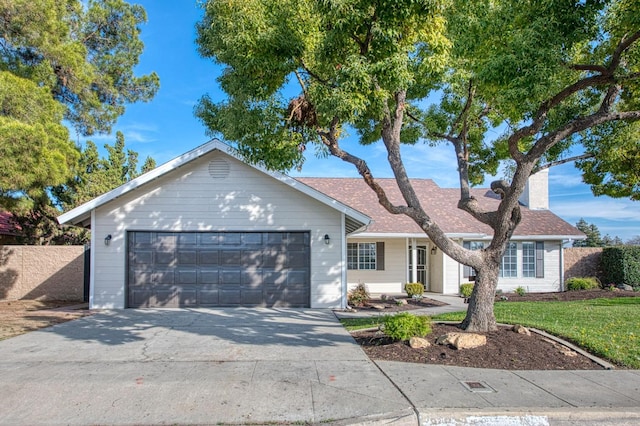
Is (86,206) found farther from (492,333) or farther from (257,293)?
(492,333)

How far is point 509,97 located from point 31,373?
28.2 ft

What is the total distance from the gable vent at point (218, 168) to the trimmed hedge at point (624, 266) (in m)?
17.1

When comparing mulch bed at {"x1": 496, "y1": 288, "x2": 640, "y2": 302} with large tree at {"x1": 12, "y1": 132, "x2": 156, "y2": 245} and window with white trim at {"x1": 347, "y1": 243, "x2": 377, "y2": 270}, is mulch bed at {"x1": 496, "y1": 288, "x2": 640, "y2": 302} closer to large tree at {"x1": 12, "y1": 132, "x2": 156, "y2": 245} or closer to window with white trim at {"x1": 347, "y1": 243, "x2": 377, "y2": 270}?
window with white trim at {"x1": 347, "y1": 243, "x2": 377, "y2": 270}

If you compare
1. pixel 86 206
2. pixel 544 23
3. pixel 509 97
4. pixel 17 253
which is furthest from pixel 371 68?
pixel 17 253

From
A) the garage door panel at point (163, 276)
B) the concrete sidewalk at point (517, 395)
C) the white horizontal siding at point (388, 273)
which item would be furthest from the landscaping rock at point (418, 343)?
the white horizontal siding at point (388, 273)

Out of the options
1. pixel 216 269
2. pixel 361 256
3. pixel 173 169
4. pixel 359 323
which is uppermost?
pixel 173 169

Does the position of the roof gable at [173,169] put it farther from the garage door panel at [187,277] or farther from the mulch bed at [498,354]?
the mulch bed at [498,354]

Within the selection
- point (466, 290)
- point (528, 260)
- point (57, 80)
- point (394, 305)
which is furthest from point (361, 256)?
point (57, 80)

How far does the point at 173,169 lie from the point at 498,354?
1013cm

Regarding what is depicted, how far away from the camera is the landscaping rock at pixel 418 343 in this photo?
7.68m

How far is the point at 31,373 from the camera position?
21.0 ft

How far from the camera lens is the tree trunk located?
8.48 m

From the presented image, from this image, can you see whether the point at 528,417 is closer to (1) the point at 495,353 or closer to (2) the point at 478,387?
(2) the point at 478,387

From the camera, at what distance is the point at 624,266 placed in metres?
18.6
